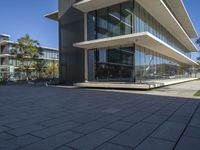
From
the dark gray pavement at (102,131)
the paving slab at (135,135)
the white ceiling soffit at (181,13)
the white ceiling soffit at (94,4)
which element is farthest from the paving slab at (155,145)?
the white ceiling soffit at (181,13)

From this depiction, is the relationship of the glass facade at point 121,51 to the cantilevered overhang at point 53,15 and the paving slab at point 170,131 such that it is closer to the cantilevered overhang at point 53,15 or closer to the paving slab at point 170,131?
the cantilevered overhang at point 53,15

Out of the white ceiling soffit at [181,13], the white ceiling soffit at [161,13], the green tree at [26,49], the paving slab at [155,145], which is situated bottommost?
the paving slab at [155,145]

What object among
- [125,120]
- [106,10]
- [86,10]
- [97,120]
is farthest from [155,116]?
[86,10]

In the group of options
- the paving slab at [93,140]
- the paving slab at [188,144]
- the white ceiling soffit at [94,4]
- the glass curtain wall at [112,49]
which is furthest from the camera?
the white ceiling soffit at [94,4]

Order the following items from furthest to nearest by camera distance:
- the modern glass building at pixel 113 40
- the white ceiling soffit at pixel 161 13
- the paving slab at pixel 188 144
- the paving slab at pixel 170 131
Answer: the white ceiling soffit at pixel 161 13 → the modern glass building at pixel 113 40 → the paving slab at pixel 170 131 → the paving slab at pixel 188 144

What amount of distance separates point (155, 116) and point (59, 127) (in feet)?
10.7

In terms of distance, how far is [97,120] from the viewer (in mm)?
5773

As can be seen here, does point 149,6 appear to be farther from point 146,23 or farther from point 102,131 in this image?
point 102,131

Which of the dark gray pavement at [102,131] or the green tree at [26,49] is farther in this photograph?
the green tree at [26,49]

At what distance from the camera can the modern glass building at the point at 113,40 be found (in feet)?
54.0

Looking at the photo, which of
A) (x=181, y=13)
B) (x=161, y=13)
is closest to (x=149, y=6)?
(x=161, y=13)

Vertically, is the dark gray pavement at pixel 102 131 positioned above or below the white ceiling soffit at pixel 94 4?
below

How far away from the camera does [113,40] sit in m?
16.0

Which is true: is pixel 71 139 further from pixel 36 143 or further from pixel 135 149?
pixel 135 149
